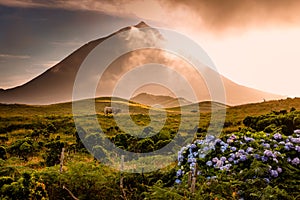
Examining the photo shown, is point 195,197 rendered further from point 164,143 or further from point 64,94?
point 64,94

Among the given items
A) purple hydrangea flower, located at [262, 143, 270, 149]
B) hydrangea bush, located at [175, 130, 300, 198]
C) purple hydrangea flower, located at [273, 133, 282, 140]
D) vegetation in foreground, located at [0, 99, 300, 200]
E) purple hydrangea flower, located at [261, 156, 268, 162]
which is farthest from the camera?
purple hydrangea flower, located at [273, 133, 282, 140]

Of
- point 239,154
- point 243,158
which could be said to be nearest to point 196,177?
point 243,158

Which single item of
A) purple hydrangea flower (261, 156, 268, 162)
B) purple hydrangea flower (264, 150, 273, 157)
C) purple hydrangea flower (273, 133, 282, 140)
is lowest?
purple hydrangea flower (261, 156, 268, 162)

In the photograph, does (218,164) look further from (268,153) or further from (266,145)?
(266,145)

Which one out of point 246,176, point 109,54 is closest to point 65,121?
point 246,176

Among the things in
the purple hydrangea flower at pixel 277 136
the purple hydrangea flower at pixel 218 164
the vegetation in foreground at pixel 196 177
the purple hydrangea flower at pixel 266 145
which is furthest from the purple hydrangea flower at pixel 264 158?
the purple hydrangea flower at pixel 277 136

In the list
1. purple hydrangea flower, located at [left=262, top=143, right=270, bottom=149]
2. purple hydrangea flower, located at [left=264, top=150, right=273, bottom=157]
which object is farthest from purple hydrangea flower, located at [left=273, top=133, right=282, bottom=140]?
purple hydrangea flower, located at [left=264, top=150, right=273, bottom=157]

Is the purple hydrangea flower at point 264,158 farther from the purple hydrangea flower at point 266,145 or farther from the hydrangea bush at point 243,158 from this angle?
the purple hydrangea flower at point 266,145

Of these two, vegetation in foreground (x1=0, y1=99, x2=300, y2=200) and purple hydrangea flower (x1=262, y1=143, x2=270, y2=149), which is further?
purple hydrangea flower (x1=262, y1=143, x2=270, y2=149)

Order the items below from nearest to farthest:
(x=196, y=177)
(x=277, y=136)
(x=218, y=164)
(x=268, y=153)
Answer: (x=196, y=177) < (x=268, y=153) < (x=218, y=164) < (x=277, y=136)

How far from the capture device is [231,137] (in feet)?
37.8

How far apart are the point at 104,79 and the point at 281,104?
167ft

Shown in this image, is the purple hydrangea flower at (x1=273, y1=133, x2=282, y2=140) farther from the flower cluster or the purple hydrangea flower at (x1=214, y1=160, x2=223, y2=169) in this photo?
the purple hydrangea flower at (x1=214, y1=160, x2=223, y2=169)

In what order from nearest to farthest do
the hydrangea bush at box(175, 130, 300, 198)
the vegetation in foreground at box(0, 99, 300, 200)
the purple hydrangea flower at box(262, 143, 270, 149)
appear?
the vegetation in foreground at box(0, 99, 300, 200) → the hydrangea bush at box(175, 130, 300, 198) → the purple hydrangea flower at box(262, 143, 270, 149)
